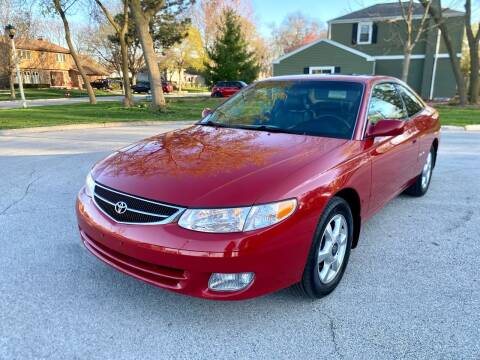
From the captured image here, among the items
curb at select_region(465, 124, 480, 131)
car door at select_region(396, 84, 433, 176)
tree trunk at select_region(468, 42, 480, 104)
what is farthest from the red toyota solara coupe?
tree trunk at select_region(468, 42, 480, 104)

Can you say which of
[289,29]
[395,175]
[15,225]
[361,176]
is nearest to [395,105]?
[395,175]

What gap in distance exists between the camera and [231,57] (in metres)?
33.2

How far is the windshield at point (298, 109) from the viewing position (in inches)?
133

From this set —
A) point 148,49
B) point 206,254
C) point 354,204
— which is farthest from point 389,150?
point 148,49

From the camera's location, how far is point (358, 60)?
26.1 metres

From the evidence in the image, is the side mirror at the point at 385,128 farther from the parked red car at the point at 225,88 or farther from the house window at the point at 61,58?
the house window at the point at 61,58

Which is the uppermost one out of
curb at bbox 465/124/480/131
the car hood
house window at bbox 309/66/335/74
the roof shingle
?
the roof shingle

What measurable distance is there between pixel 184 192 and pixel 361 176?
148 centimetres

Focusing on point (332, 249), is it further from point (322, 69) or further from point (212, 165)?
point (322, 69)

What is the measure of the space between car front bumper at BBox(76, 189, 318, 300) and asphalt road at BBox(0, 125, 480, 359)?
1.09 feet

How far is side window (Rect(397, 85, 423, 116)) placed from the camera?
175 inches

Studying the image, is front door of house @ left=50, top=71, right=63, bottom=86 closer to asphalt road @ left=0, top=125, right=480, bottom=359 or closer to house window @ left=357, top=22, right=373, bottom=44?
house window @ left=357, top=22, right=373, bottom=44

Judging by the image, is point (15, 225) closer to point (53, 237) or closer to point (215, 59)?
point (53, 237)

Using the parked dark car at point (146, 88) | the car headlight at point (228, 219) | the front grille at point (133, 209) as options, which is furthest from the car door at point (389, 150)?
the parked dark car at point (146, 88)
